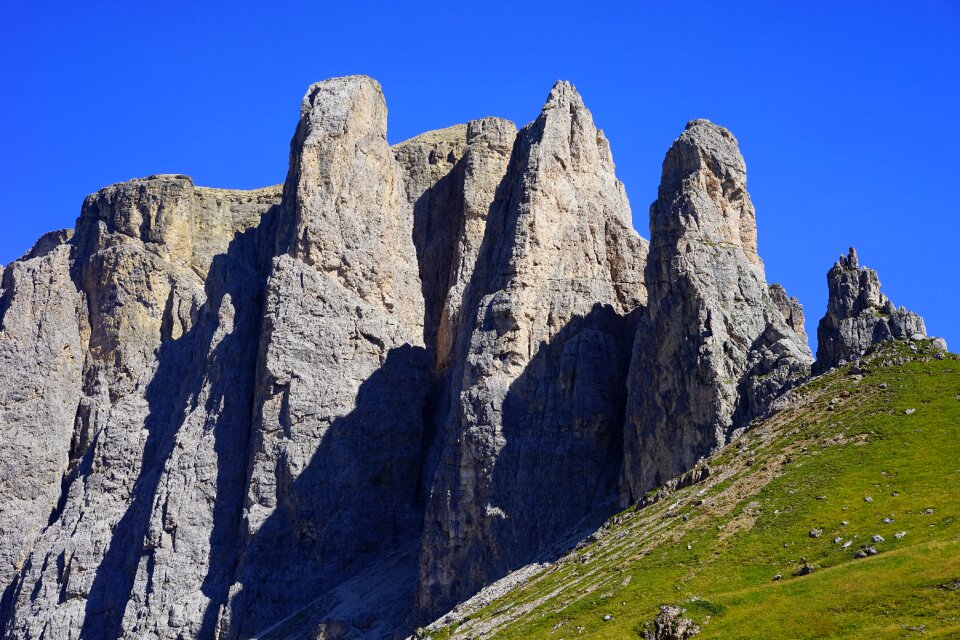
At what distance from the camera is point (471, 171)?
149000mm

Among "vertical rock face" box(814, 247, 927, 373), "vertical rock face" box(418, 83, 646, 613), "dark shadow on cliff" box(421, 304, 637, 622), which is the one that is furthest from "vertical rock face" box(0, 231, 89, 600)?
"vertical rock face" box(814, 247, 927, 373)

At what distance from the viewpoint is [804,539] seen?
80.6m

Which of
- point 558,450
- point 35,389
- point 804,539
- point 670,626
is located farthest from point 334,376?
point 670,626

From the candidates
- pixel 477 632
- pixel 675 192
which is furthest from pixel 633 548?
pixel 675 192

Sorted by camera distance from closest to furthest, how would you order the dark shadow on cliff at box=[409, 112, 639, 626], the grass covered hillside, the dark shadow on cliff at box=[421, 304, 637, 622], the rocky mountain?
the grass covered hillside, the rocky mountain, the dark shadow on cliff at box=[421, 304, 637, 622], the dark shadow on cliff at box=[409, 112, 639, 626]

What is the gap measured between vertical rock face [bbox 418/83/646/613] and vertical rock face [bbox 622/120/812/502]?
6.61 meters

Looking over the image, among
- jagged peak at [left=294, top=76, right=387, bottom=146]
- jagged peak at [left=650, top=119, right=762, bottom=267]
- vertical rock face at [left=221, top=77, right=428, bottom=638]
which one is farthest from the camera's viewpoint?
jagged peak at [left=294, top=76, right=387, bottom=146]

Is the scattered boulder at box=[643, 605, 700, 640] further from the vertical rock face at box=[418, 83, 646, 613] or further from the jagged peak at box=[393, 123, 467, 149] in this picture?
the jagged peak at box=[393, 123, 467, 149]

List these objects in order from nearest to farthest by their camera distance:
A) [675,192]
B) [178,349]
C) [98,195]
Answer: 1. [675,192]
2. [178,349]
3. [98,195]

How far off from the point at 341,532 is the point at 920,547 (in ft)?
198

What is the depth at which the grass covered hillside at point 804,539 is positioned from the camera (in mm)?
71125

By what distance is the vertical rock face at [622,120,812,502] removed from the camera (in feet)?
329

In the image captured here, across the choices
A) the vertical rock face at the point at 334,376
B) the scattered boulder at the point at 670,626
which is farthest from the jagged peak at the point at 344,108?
the scattered boulder at the point at 670,626

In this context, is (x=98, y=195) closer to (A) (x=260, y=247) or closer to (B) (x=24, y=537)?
(A) (x=260, y=247)
